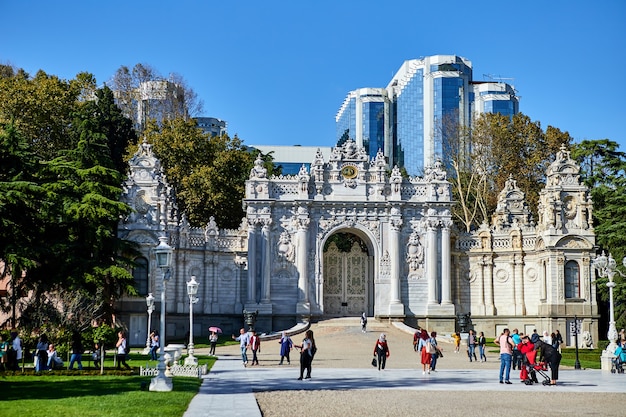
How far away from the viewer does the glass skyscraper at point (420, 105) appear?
341ft

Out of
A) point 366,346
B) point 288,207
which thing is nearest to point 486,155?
point 288,207

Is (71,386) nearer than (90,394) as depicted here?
No

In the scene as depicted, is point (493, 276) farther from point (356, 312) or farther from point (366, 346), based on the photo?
point (366, 346)

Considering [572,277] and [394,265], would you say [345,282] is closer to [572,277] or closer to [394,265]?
[394,265]

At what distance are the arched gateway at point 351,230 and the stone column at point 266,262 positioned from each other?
57 millimetres

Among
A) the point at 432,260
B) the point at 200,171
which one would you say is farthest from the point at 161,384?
the point at 200,171

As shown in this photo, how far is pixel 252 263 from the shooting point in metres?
52.7

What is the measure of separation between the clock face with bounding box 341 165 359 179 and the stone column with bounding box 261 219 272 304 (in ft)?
17.1

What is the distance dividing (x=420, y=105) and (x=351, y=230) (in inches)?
2247

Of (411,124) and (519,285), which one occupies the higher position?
(411,124)

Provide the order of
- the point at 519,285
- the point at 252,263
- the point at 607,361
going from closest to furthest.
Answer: the point at 607,361
the point at 252,263
the point at 519,285

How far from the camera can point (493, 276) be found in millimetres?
55000

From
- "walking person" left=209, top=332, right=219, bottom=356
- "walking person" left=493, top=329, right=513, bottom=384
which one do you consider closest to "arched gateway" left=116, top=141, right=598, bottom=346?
"walking person" left=209, top=332, right=219, bottom=356

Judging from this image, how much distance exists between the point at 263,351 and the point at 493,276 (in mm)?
17471
